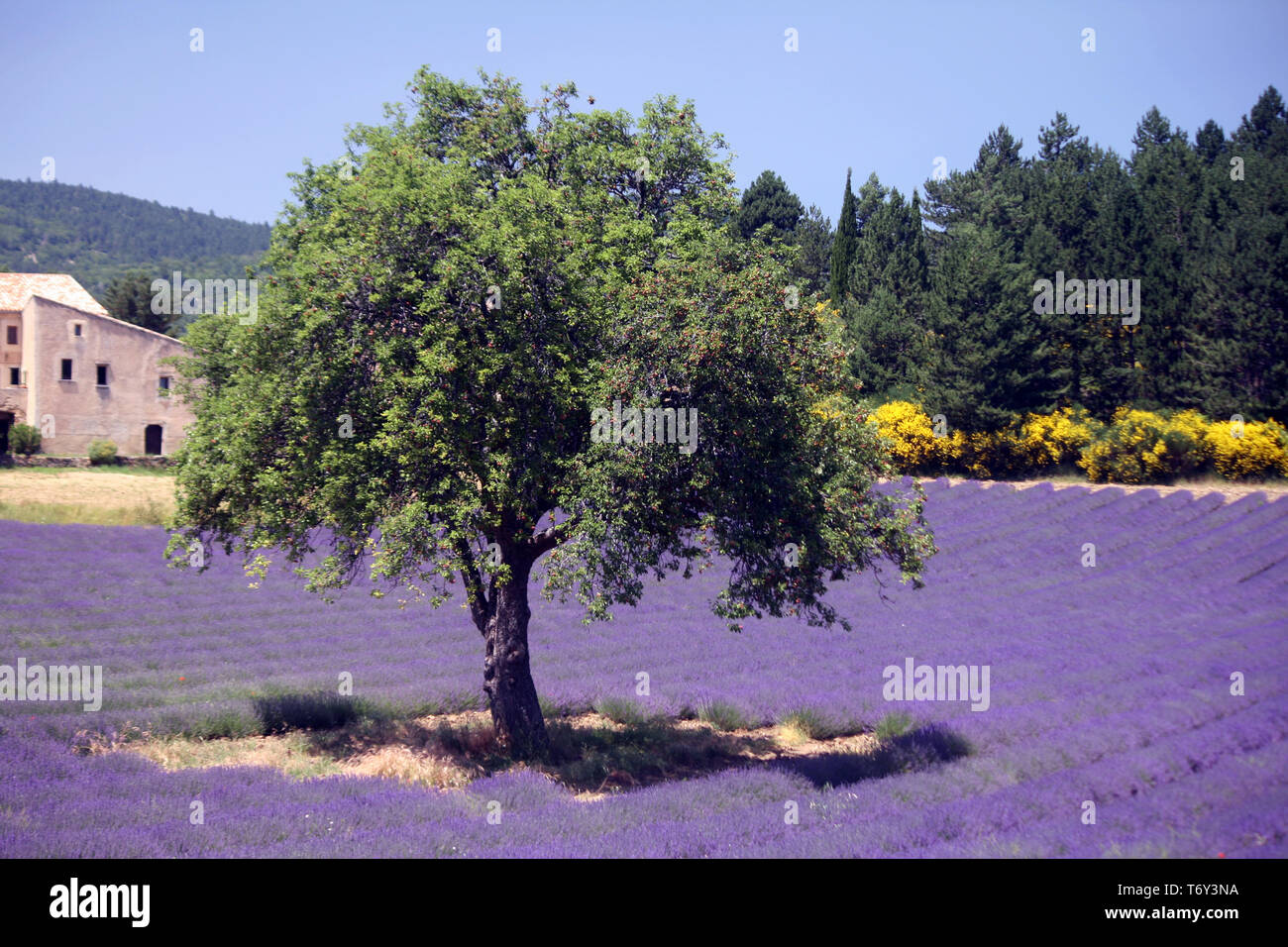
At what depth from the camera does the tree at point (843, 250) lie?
66.2 m

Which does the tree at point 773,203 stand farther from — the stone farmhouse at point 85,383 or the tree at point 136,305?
the tree at point 136,305

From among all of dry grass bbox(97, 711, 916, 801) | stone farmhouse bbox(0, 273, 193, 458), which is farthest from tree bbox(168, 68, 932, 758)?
stone farmhouse bbox(0, 273, 193, 458)

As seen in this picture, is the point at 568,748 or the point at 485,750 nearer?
the point at 485,750

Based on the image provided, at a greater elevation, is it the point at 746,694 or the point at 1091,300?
the point at 1091,300

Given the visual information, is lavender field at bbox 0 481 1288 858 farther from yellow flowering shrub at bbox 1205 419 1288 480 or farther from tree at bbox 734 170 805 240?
tree at bbox 734 170 805 240

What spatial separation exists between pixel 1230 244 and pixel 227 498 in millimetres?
52451

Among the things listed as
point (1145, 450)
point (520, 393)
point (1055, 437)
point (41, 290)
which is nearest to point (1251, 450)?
point (1145, 450)

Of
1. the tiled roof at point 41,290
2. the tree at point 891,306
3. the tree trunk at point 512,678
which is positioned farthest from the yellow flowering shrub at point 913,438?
the tiled roof at point 41,290

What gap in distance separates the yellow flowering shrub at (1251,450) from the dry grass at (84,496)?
4868 centimetres

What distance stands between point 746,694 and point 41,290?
220 feet

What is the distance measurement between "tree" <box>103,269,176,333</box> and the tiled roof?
13.2m

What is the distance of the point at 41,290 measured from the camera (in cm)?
6281

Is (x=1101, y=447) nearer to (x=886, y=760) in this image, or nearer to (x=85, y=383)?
(x=886, y=760)

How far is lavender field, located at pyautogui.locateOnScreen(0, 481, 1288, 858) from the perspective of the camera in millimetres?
8375
